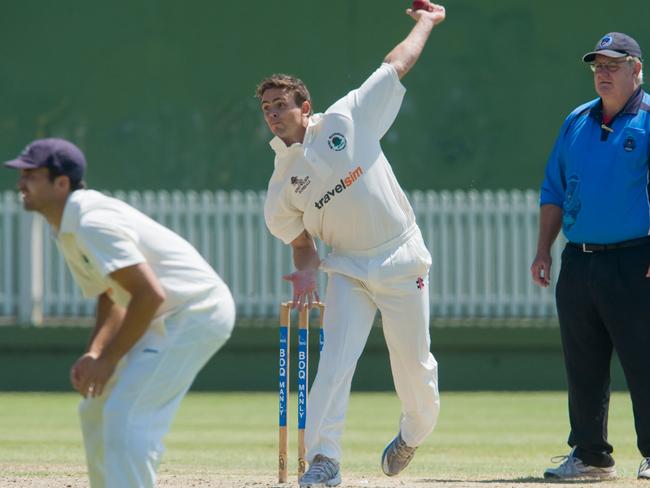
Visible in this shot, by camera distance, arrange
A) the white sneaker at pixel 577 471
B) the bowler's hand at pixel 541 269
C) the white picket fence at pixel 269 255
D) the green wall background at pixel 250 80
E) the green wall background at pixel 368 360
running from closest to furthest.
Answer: the white sneaker at pixel 577 471, the bowler's hand at pixel 541 269, the green wall background at pixel 368 360, the white picket fence at pixel 269 255, the green wall background at pixel 250 80

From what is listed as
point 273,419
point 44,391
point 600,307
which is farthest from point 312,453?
point 44,391

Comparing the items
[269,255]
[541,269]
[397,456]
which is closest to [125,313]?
[397,456]

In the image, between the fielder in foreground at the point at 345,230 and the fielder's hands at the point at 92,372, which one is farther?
the fielder in foreground at the point at 345,230

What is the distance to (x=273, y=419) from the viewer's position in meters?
12.2

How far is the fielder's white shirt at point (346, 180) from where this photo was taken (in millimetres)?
7262

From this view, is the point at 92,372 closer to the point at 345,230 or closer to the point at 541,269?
the point at 345,230

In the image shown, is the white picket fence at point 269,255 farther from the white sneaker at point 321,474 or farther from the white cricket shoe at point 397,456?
the white sneaker at point 321,474

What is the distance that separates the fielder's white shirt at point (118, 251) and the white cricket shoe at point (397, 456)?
2350 mm

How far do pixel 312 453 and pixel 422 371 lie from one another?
728 mm

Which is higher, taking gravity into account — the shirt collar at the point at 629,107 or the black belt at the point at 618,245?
the shirt collar at the point at 629,107

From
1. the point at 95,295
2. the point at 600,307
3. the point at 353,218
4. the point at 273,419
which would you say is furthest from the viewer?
the point at 273,419

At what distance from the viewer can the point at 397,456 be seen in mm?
7785

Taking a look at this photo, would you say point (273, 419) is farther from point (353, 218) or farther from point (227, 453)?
point (353, 218)

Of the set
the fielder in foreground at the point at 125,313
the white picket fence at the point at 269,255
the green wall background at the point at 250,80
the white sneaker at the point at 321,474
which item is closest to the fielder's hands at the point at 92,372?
the fielder in foreground at the point at 125,313
